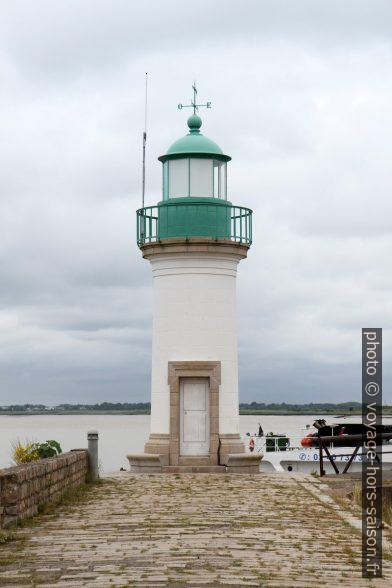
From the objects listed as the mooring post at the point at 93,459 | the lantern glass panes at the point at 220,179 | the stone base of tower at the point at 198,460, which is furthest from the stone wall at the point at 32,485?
the lantern glass panes at the point at 220,179

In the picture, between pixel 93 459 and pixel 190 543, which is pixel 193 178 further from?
pixel 190 543

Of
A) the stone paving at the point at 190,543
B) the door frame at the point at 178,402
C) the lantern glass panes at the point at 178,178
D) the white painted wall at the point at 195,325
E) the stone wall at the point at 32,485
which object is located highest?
the lantern glass panes at the point at 178,178

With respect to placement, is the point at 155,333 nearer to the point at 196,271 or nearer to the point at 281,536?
the point at 196,271

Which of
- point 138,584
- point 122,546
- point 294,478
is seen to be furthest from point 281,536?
point 294,478

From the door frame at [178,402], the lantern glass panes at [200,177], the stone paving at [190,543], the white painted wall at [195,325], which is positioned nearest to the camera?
the stone paving at [190,543]

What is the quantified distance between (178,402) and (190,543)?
1011cm

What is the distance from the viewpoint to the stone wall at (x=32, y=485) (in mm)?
11891

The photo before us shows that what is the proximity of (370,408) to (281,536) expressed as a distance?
10.8 ft

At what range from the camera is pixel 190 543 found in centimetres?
1058

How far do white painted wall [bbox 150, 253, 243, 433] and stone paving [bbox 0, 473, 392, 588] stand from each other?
191 inches

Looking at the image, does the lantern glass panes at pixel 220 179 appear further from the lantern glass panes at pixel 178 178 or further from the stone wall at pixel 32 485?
the stone wall at pixel 32 485

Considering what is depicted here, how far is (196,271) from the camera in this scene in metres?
20.9

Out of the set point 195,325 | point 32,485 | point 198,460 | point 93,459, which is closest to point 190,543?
point 32,485

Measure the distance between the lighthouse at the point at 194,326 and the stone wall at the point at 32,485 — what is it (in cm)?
424
